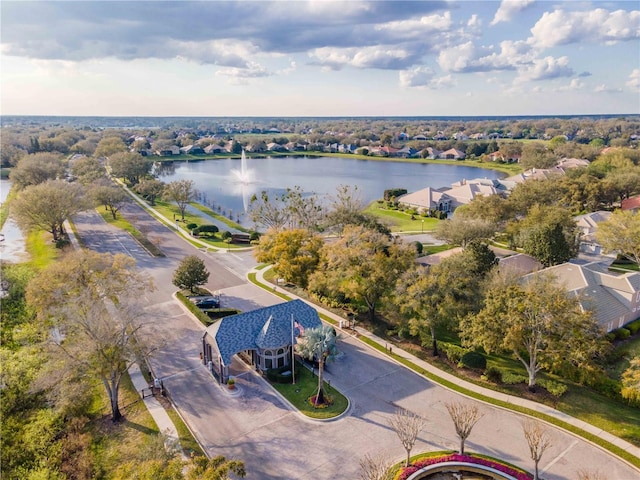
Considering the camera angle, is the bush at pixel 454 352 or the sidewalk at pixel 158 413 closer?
the sidewalk at pixel 158 413

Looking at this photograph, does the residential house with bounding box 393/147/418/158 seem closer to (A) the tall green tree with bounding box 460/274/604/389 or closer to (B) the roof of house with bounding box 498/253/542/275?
(B) the roof of house with bounding box 498/253/542/275

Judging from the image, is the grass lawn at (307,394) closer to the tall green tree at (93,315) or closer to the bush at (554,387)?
the tall green tree at (93,315)

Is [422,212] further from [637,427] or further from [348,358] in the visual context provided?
[637,427]

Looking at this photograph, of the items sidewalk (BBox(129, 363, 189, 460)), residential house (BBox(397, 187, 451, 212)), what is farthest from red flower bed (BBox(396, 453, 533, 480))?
residential house (BBox(397, 187, 451, 212))

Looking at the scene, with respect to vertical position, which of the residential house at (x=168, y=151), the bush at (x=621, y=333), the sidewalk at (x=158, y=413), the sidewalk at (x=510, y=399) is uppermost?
the residential house at (x=168, y=151)

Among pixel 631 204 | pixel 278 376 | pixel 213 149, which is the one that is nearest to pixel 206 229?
pixel 278 376

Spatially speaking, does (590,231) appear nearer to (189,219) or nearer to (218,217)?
(218,217)

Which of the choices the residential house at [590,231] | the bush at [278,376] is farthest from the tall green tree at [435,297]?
the residential house at [590,231]
